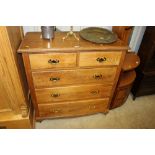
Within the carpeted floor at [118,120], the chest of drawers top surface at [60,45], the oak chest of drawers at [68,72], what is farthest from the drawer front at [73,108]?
the chest of drawers top surface at [60,45]

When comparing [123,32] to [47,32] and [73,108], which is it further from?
[73,108]

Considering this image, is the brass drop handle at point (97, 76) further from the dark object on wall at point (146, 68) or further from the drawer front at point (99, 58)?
the dark object on wall at point (146, 68)

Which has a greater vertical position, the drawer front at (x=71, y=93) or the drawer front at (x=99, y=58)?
the drawer front at (x=99, y=58)

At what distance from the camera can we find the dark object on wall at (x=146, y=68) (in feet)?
5.62

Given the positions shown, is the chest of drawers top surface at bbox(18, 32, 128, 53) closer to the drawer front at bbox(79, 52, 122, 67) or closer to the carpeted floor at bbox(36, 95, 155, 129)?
the drawer front at bbox(79, 52, 122, 67)

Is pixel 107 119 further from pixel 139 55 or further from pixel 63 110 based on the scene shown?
pixel 139 55

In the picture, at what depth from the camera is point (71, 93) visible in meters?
1.56

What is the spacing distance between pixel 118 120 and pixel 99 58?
97 centimetres

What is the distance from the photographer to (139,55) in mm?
1950

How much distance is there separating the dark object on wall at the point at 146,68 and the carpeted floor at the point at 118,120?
206mm

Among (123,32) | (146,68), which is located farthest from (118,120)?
(123,32)
